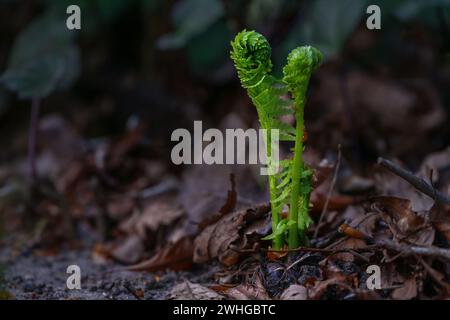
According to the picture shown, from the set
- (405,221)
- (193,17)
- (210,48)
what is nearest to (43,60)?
(193,17)

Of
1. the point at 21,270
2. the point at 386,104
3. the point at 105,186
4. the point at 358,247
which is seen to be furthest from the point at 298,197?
the point at 386,104

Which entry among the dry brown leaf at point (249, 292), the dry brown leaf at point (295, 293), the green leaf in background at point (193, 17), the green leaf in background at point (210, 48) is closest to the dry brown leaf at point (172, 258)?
the dry brown leaf at point (249, 292)

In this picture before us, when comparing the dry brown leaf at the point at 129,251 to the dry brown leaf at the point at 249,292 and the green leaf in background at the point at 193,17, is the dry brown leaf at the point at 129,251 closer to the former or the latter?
the dry brown leaf at the point at 249,292

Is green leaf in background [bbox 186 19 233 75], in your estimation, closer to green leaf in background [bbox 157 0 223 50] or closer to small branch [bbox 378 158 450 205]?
green leaf in background [bbox 157 0 223 50]

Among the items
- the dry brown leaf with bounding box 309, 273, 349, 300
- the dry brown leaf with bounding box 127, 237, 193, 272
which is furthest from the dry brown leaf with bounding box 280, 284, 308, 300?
the dry brown leaf with bounding box 127, 237, 193, 272

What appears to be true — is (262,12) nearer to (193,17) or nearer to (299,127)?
(193,17)
